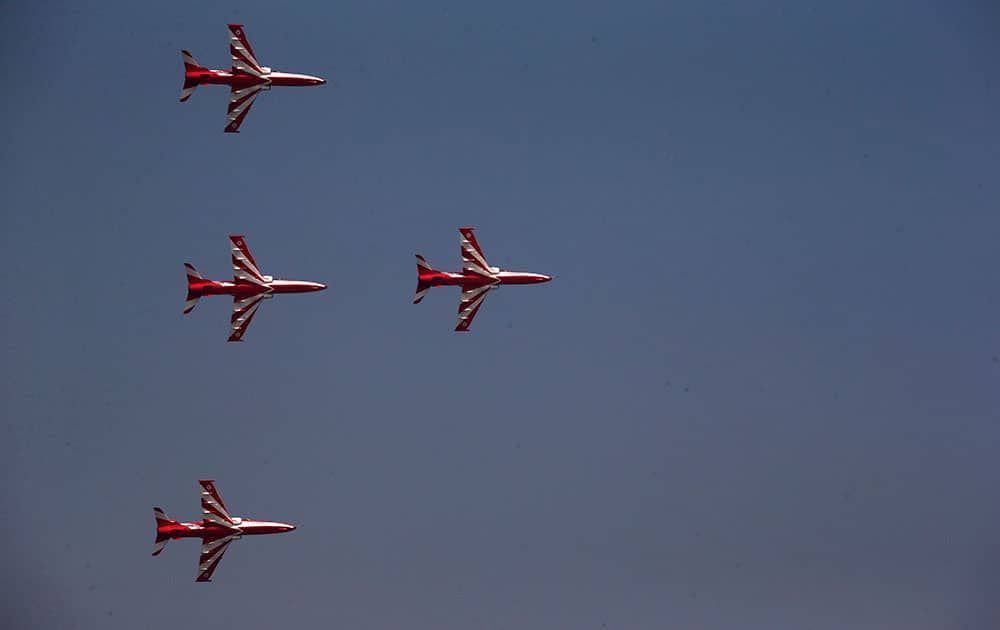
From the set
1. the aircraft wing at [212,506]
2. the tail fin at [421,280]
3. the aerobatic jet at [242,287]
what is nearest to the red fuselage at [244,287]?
the aerobatic jet at [242,287]

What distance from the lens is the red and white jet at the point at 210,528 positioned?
2033 centimetres

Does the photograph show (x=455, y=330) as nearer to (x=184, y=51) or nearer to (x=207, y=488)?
(x=207, y=488)

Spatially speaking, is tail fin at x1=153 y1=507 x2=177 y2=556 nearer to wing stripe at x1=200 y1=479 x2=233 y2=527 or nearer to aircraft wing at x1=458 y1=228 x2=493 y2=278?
wing stripe at x1=200 y1=479 x2=233 y2=527

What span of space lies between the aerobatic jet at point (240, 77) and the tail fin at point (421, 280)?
3.04 m

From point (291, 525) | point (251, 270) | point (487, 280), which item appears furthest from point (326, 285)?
point (291, 525)

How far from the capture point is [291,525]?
20.7m

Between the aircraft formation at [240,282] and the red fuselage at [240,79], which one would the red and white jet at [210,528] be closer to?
the aircraft formation at [240,282]

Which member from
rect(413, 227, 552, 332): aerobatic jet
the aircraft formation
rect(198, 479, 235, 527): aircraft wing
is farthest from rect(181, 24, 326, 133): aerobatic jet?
rect(198, 479, 235, 527): aircraft wing

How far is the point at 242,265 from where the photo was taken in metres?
20.2

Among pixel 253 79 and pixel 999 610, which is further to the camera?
pixel 999 610

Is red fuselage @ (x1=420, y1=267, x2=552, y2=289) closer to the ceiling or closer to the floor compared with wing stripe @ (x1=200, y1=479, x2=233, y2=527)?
closer to the ceiling

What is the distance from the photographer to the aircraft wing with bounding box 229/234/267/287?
66.3 ft

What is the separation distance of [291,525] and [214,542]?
1.16 metres

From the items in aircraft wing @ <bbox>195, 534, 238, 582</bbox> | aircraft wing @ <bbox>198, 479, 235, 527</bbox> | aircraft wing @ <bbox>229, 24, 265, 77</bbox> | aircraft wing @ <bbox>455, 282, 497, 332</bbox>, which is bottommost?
aircraft wing @ <bbox>195, 534, 238, 582</bbox>
